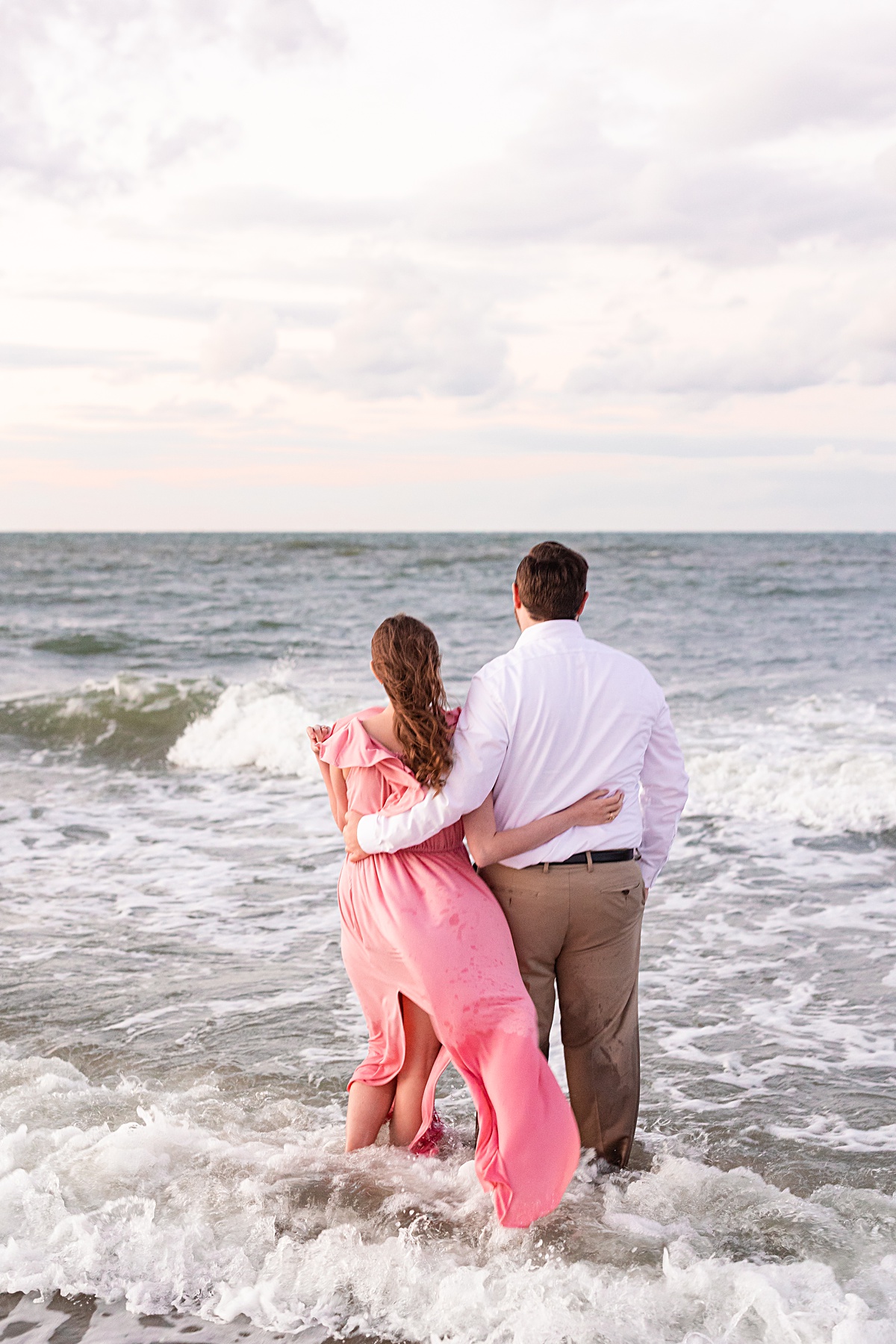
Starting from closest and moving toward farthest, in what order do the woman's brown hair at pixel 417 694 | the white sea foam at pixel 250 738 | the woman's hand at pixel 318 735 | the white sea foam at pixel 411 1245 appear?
the white sea foam at pixel 411 1245
the woman's brown hair at pixel 417 694
the woman's hand at pixel 318 735
the white sea foam at pixel 250 738

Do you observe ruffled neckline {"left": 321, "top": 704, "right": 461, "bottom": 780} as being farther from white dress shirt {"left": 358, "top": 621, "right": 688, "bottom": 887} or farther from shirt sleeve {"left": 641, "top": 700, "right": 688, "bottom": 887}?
shirt sleeve {"left": 641, "top": 700, "right": 688, "bottom": 887}

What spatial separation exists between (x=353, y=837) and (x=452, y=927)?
0.37m

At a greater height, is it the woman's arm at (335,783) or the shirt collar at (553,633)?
the shirt collar at (553,633)

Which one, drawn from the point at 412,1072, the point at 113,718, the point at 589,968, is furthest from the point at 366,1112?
A: the point at 113,718

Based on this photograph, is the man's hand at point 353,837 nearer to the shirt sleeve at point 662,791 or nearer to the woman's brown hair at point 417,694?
the woman's brown hair at point 417,694

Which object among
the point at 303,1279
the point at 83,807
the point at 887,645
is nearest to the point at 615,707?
the point at 303,1279

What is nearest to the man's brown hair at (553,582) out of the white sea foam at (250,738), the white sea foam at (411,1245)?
the white sea foam at (411,1245)

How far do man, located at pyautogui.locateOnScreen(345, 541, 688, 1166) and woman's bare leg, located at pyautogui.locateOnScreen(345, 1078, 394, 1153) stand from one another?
0.54 m

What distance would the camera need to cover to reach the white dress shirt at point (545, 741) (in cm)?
292

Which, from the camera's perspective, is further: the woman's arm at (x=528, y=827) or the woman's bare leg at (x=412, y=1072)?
the woman's bare leg at (x=412, y=1072)

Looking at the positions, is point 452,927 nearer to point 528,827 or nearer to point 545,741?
point 528,827

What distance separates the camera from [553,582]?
9.75 ft

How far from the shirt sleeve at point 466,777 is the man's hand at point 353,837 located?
0.41 ft

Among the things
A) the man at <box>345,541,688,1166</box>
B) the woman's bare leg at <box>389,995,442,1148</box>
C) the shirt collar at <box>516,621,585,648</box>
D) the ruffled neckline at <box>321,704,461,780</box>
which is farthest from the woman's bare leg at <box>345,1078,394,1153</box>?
the shirt collar at <box>516,621,585,648</box>
